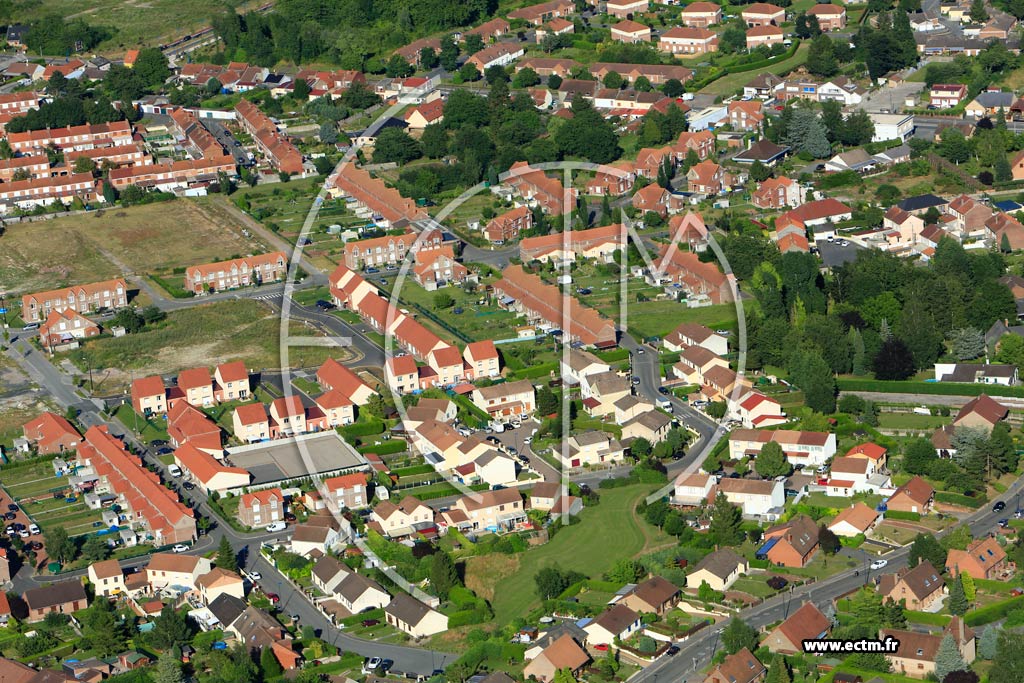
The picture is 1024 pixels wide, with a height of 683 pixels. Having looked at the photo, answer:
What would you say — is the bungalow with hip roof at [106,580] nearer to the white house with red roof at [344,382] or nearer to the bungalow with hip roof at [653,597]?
the white house with red roof at [344,382]

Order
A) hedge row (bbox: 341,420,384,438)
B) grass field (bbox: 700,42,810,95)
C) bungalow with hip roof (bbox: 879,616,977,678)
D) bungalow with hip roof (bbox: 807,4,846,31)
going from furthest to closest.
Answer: bungalow with hip roof (bbox: 807,4,846,31)
grass field (bbox: 700,42,810,95)
hedge row (bbox: 341,420,384,438)
bungalow with hip roof (bbox: 879,616,977,678)

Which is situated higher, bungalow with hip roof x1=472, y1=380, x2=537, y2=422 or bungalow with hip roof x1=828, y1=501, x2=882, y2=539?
bungalow with hip roof x1=828, y1=501, x2=882, y2=539

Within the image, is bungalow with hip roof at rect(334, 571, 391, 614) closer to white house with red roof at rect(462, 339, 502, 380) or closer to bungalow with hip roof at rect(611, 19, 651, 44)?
white house with red roof at rect(462, 339, 502, 380)

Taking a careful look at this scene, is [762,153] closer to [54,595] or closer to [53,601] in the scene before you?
[54,595]

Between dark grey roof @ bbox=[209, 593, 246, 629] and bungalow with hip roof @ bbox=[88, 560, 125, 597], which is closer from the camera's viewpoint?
dark grey roof @ bbox=[209, 593, 246, 629]

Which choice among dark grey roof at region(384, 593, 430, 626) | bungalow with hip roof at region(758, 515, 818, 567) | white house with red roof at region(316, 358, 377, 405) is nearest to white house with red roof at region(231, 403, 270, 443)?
white house with red roof at region(316, 358, 377, 405)

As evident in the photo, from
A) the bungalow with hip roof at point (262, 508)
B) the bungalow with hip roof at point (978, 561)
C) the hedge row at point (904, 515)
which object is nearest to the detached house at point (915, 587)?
the bungalow with hip roof at point (978, 561)
